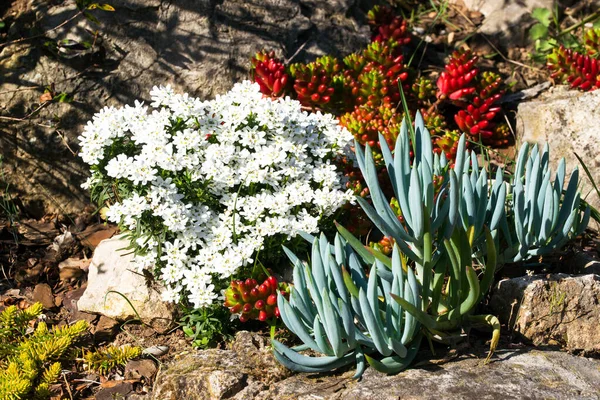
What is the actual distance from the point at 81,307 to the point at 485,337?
221 cm

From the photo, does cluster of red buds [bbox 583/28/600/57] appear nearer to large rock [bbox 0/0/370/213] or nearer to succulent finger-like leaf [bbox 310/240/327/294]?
large rock [bbox 0/0/370/213]

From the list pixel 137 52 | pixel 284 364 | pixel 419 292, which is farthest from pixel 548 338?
pixel 137 52

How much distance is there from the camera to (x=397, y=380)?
2.78 meters

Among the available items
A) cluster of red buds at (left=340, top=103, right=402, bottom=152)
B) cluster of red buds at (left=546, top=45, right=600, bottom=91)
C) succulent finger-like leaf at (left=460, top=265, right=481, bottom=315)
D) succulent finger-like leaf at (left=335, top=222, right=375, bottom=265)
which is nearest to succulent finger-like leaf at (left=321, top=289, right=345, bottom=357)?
succulent finger-like leaf at (left=335, top=222, right=375, bottom=265)

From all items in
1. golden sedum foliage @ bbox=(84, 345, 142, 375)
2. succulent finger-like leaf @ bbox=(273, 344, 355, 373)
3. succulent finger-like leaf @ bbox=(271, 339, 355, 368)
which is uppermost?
succulent finger-like leaf @ bbox=(271, 339, 355, 368)

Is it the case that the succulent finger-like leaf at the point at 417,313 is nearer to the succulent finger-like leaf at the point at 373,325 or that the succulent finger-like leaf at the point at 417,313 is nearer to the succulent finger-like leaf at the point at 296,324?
the succulent finger-like leaf at the point at 373,325

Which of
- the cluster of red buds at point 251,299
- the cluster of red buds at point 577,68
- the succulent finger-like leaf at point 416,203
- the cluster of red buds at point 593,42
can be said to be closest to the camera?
the succulent finger-like leaf at point 416,203

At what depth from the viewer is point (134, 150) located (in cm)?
366

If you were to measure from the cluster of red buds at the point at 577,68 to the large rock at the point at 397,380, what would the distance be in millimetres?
2721

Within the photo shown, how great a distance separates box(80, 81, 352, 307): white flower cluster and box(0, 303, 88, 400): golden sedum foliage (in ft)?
1.97

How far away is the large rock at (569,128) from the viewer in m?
4.52

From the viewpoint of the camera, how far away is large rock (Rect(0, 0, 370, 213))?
4.61m

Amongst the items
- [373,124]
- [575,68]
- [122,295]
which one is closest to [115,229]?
[122,295]

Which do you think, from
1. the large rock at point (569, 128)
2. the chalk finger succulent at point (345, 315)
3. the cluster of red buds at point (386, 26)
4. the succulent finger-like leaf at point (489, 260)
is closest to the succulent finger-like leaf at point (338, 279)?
the chalk finger succulent at point (345, 315)
